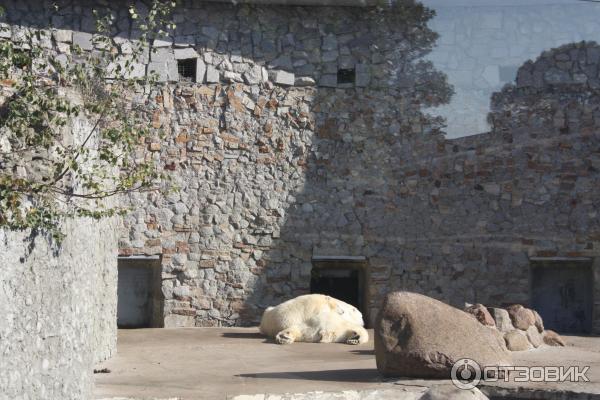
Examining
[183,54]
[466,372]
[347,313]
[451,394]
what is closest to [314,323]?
[347,313]

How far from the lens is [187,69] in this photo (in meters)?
13.4

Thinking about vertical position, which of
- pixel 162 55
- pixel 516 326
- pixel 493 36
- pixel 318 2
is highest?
pixel 318 2

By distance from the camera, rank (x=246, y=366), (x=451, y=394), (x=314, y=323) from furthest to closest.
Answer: (x=314, y=323) → (x=246, y=366) → (x=451, y=394)

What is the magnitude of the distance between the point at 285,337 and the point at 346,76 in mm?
4293

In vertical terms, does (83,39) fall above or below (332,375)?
above

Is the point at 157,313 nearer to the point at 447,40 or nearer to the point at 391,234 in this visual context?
the point at 391,234

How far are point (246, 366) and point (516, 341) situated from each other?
2.81 meters

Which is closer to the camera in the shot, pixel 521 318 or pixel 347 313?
pixel 521 318

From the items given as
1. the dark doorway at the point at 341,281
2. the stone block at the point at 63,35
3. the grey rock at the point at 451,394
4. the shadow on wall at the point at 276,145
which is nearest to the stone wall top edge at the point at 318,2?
the shadow on wall at the point at 276,145

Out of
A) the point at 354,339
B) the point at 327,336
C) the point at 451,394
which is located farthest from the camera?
the point at 327,336

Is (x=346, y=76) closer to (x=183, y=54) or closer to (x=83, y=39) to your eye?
(x=183, y=54)

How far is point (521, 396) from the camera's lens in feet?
24.7

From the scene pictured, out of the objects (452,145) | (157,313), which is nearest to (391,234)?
(452,145)

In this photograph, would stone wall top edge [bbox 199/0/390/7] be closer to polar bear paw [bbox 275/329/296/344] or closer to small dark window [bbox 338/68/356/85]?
small dark window [bbox 338/68/356/85]
